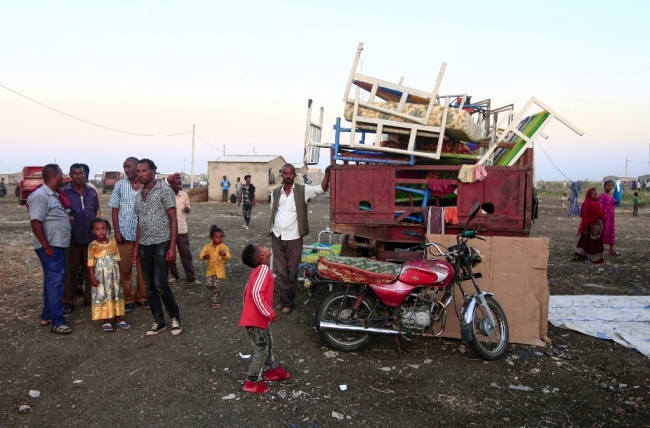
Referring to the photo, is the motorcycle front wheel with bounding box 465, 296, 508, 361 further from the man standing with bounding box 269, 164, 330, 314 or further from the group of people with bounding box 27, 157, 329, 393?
the man standing with bounding box 269, 164, 330, 314

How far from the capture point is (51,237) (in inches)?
218

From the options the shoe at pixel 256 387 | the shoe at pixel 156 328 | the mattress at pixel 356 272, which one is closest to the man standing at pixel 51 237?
the shoe at pixel 156 328

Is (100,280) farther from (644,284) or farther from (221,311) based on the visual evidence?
(644,284)

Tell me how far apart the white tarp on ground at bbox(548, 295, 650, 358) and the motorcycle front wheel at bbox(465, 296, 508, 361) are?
131cm

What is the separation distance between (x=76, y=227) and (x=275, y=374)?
342cm

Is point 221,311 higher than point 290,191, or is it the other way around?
point 290,191

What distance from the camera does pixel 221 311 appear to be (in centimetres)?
645

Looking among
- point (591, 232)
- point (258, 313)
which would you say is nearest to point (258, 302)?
point (258, 313)

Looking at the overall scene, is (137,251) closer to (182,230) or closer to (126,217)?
(126,217)

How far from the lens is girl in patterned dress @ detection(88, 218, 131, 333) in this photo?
18.5ft

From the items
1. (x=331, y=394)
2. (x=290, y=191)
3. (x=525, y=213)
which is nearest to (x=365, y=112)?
(x=290, y=191)

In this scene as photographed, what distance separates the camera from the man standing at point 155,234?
5.33 meters

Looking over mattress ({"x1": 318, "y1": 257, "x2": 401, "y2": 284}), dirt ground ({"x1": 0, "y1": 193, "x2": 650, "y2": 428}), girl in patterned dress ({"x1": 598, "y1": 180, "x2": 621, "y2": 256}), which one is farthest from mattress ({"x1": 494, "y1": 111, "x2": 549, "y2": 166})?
girl in patterned dress ({"x1": 598, "y1": 180, "x2": 621, "y2": 256})

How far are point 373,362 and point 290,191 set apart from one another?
2510 mm
